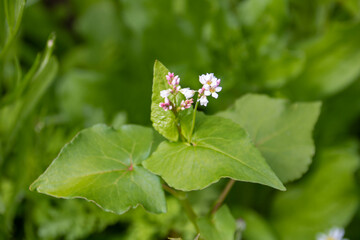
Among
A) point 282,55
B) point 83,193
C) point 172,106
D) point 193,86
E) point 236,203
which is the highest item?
point 282,55

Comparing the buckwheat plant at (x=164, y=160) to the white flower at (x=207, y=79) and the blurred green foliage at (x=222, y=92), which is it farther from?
the blurred green foliage at (x=222, y=92)

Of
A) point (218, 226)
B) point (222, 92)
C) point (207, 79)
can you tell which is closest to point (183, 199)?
point (218, 226)

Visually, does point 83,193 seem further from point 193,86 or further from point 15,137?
point 193,86

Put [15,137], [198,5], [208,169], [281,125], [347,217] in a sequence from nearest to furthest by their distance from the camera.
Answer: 1. [208,169]
2. [281,125]
3. [15,137]
4. [347,217]
5. [198,5]

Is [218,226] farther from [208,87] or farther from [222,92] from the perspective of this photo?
[222,92]

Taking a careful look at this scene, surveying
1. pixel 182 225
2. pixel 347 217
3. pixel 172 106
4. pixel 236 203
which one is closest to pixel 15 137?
pixel 182 225

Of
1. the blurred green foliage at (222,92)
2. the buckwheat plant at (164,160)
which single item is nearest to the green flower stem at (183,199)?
the buckwheat plant at (164,160)

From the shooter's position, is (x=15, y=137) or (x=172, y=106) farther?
(x=15, y=137)

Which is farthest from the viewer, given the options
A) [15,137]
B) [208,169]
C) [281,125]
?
[15,137]
